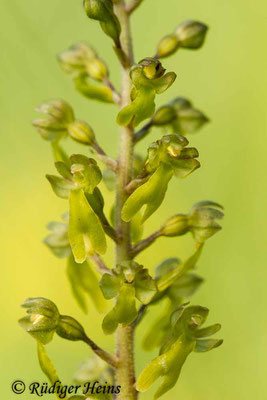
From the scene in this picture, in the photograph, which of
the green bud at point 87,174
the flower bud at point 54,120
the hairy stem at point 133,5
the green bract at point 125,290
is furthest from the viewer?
the flower bud at point 54,120

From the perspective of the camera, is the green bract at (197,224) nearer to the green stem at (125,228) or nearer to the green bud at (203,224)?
the green bud at (203,224)

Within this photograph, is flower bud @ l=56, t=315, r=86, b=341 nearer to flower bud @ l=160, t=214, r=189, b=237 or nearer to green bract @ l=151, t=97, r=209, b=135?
flower bud @ l=160, t=214, r=189, b=237

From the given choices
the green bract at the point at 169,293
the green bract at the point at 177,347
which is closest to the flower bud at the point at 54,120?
the green bract at the point at 169,293

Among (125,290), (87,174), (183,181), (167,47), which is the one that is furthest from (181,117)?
(183,181)

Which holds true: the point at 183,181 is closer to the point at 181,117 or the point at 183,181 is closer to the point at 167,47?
the point at 181,117

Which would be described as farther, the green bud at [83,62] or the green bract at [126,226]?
the green bud at [83,62]

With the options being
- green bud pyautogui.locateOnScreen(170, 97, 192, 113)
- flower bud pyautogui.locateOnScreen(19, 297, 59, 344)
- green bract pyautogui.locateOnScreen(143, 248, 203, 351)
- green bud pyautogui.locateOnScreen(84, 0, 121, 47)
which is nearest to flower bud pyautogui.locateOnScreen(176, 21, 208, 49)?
green bud pyautogui.locateOnScreen(170, 97, 192, 113)

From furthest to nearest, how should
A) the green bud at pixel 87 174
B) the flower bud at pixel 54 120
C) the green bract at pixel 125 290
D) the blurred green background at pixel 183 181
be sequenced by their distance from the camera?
1. the blurred green background at pixel 183 181
2. the flower bud at pixel 54 120
3. the green bud at pixel 87 174
4. the green bract at pixel 125 290
